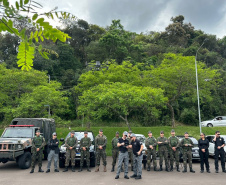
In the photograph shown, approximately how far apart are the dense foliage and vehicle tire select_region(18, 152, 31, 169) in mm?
5034

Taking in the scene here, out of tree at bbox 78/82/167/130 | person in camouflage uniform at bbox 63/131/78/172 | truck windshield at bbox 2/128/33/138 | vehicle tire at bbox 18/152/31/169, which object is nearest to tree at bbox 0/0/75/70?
person in camouflage uniform at bbox 63/131/78/172

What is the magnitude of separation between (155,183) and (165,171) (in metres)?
2.43

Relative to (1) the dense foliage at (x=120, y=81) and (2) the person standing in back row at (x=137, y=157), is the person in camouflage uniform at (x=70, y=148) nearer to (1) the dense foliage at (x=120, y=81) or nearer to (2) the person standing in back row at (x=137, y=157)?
(2) the person standing in back row at (x=137, y=157)

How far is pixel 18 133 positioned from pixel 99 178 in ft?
17.1

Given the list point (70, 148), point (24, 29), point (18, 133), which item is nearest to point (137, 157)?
point (70, 148)

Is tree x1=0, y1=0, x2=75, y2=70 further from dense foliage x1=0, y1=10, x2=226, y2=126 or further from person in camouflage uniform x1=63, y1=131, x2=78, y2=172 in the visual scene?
person in camouflage uniform x1=63, y1=131, x2=78, y2=172

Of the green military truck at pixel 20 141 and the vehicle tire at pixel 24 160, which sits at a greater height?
the green military truck at pixel 20 141

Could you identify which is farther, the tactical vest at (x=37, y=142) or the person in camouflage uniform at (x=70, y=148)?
the tactical vest at (x=37, y=142)

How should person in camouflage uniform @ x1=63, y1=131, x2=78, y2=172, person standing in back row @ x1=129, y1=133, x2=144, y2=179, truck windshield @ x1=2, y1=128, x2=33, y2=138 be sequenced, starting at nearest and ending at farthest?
person standing in back row @ x1=129, y1=133, x2=144, y2=179, person in camouflage uniform @ x1=63, y1=131, x2=78, y2=172, truck windshield @ x1=2, y1=128, x2=33, y2=138

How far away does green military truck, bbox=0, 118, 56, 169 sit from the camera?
388 inches

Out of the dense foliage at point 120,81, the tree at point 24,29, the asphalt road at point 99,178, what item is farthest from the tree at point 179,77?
the tree at point 24,29

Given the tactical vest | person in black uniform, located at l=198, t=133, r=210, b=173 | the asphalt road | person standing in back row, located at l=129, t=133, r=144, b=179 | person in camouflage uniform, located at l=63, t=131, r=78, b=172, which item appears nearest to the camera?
the asphalt road

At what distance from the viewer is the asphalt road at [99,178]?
26.0 ft

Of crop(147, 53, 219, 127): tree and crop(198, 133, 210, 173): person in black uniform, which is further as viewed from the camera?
crop(147, 53, 219, 127): tree
